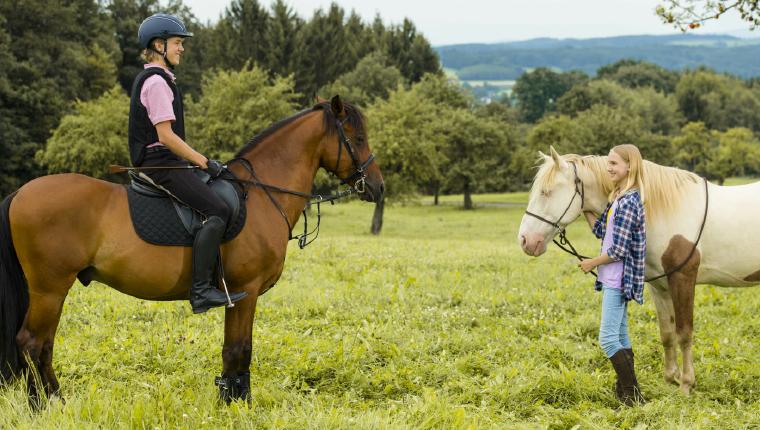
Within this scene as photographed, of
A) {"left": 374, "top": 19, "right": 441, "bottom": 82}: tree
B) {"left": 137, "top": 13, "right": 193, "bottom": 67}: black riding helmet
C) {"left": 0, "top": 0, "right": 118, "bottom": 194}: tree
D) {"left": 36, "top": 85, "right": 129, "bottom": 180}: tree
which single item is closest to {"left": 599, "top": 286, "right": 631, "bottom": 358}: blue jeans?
{"left": 137, "top": 13, "right": 193, "bottom": 67}: black riding helmet

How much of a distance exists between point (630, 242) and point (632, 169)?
75 cm

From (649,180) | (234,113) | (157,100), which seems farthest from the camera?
(234,113)

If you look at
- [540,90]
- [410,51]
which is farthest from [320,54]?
[540,90]

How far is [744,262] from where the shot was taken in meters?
6.76

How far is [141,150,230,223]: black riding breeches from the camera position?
5.48 metres

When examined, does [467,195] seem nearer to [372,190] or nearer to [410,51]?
[410,51]

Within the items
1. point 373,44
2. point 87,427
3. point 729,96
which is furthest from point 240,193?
point 729,96

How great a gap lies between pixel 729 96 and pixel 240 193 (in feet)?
423

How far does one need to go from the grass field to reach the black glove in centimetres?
198

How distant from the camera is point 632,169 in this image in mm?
6258

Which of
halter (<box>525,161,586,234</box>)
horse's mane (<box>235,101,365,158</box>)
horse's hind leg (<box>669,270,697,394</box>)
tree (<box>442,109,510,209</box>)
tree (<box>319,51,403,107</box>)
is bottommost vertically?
tree (<box>442,109,510,209</box>)

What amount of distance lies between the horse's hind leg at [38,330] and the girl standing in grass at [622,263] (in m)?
4.82

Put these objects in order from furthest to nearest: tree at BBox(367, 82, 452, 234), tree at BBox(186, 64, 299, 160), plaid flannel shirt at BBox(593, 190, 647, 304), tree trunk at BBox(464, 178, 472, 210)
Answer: tree trunk at BBox(464, 178, 472, 210) → tree at BBox(186, 64, 299, 160) → tree at BBox(367, 82, 452, 234) → plaid flannel shirt at BBox(593, 190, 647, 304)

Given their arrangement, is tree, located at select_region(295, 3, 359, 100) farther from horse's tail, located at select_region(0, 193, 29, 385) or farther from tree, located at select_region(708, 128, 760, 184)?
horse's tail, located at select_region(0, 193, 29, 385)
